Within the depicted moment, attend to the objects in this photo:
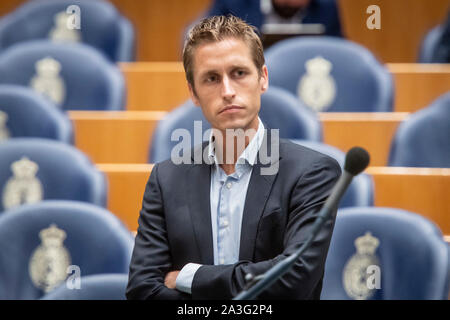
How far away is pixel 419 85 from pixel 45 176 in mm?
539

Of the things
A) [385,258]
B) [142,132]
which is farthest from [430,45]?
[385,258]

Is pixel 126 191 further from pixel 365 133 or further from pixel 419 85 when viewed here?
pixel 419 85

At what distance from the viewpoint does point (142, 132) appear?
856 millimetres

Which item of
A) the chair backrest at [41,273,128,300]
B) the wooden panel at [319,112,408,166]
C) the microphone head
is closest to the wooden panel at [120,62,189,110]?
the wooden panel at [319,112,408,166]

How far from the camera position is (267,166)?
1.41 feet

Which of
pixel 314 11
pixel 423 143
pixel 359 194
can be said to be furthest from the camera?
pixel 314 11

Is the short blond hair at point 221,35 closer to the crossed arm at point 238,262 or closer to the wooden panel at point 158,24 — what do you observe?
the crossed arm at point 238,262

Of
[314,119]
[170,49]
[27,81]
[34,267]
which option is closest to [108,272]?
[34,267]

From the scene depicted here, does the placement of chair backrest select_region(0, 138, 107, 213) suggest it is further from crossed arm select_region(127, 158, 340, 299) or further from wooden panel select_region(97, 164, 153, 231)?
crossed arm select_region(127, 158, 340, 299)

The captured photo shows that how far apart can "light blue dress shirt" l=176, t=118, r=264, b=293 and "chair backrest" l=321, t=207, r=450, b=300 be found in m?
0.17

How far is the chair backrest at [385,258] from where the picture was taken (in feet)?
1.75

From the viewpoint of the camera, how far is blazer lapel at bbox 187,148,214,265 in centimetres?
42

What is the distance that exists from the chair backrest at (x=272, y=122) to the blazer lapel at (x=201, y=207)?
33 centimetres
